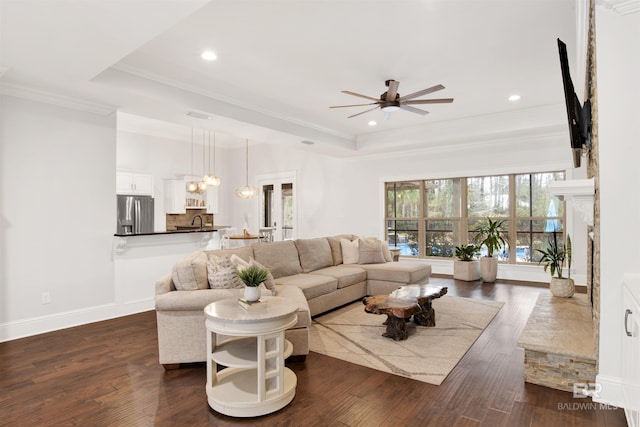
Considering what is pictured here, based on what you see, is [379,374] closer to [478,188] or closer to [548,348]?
[548,348]

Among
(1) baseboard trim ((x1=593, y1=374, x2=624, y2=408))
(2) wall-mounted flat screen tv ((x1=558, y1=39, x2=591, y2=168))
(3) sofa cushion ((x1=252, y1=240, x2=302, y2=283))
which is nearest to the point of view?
(1) baseboard trim ((x1=593, y1=374, x2=624, y2=408))

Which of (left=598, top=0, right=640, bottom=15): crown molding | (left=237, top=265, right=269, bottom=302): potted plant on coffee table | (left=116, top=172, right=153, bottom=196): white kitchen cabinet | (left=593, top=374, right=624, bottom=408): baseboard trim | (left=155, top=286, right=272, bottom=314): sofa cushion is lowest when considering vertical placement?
(left=593, top=374, right=624, bottom=408): baseboard trim

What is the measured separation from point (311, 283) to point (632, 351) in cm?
299

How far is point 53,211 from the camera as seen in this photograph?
13.4ft

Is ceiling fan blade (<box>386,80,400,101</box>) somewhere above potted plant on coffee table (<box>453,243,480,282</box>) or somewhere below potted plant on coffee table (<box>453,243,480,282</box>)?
above

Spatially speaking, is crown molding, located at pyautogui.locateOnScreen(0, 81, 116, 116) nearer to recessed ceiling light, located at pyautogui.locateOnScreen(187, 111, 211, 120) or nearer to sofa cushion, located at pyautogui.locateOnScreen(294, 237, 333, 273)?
recessed ceiling light, located at pyautogui.locateOnScreen(187, 111, 211, 120)

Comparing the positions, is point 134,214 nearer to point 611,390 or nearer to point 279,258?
point 279,258

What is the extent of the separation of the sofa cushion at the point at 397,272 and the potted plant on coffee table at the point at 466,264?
1.53 m

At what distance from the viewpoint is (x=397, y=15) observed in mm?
3008

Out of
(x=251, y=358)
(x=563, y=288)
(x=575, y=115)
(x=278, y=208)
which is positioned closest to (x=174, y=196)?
(x=278, y=208)

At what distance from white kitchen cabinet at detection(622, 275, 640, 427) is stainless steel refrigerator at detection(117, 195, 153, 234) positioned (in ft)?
24.9

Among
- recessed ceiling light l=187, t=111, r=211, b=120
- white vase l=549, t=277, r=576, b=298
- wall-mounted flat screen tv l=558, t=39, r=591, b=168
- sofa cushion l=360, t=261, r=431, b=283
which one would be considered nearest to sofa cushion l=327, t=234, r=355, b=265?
sofa cushion l=360, t=261, r=431, b=283

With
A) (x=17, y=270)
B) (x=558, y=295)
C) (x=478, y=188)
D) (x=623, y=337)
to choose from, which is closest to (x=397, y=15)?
(x=623, y=337)

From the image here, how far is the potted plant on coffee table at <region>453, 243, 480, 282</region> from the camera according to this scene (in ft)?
21.7
